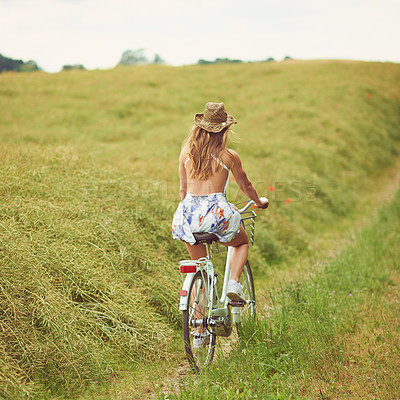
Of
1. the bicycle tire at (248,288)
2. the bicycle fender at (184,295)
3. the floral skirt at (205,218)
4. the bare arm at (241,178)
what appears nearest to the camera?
the bicycle fender at (184,295)

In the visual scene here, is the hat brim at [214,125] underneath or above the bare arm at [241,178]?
above

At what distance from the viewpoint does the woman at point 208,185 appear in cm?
393

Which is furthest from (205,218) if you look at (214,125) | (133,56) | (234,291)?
(133,56)

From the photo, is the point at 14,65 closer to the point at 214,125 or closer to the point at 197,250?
the point at 214,125

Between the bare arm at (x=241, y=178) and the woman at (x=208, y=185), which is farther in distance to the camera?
the bare arm at (x=241, y=178)

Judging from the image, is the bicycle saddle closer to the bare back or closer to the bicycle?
the bicycle

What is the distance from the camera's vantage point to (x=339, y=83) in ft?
80.9

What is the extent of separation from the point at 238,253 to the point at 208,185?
775 millimetres

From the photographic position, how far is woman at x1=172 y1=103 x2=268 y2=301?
3932 mm

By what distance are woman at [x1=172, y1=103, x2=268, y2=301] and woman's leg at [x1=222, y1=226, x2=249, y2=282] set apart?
102 millimetres

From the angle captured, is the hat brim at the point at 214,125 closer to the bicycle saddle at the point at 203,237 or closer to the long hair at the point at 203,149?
the long hair at the point at 203,149

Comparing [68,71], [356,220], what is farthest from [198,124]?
[68,71]

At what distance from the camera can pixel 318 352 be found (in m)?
4.00

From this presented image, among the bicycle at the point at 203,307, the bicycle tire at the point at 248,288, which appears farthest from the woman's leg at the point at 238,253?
the bicycle tire at the point at 248,288
